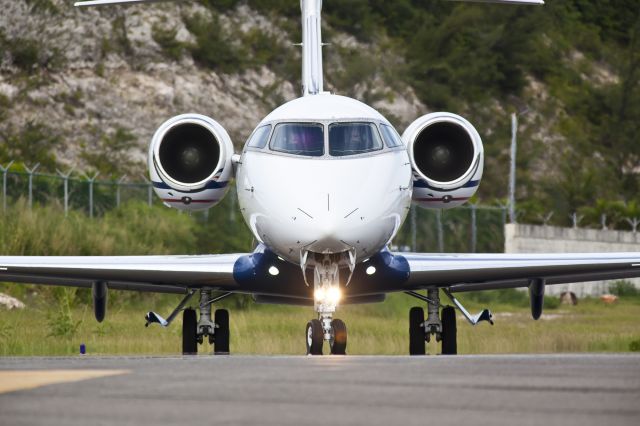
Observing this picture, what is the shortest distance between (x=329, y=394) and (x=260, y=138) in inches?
342

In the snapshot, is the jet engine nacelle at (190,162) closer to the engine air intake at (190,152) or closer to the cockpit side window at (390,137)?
the engine air intake at (190,152)

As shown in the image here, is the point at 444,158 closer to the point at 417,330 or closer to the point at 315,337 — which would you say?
the point at 417,330

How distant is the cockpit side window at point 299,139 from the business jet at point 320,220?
0.06 feet

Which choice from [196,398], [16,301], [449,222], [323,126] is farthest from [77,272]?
[449,222]

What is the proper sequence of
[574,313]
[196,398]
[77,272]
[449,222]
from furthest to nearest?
[449,222], [574,313], [77,272], [196,398]

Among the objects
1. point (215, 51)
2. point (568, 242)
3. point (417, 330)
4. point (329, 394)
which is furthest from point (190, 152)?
point (215, 51)

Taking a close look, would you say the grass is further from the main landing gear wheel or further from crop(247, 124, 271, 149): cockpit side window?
the main landing gear wheel

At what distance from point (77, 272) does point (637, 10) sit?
5821 centimetres

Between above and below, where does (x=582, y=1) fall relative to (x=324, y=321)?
above

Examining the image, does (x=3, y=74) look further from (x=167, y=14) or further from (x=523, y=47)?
(x=523, y=47)

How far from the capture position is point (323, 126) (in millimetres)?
13617

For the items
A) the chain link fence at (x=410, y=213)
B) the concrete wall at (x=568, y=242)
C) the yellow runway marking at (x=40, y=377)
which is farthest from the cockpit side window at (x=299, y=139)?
the concrete wall at (x=568, y=242)

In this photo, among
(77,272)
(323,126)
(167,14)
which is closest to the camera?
(323,126)

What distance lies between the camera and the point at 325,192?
12.6 metres
